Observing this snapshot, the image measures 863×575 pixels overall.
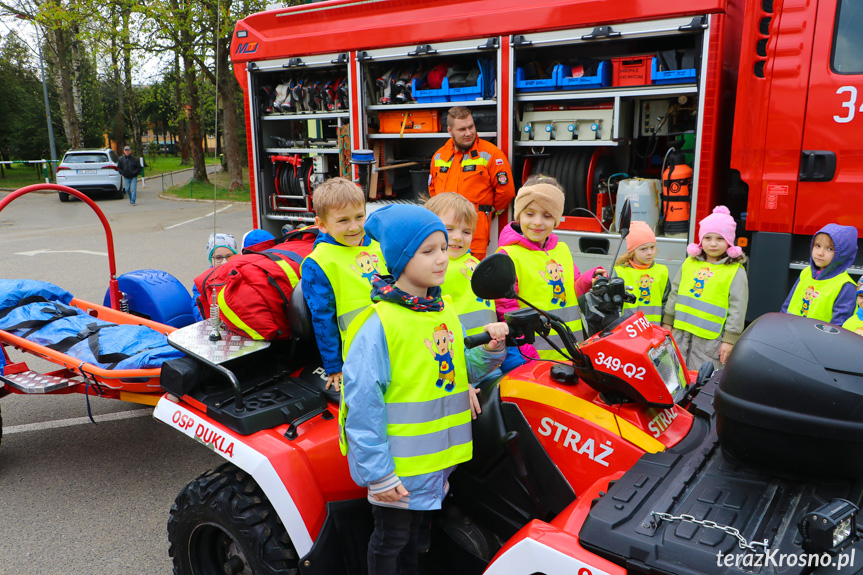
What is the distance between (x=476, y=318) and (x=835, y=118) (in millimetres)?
2853

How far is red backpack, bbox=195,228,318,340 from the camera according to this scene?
2.56 metres

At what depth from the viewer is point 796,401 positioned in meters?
1.48

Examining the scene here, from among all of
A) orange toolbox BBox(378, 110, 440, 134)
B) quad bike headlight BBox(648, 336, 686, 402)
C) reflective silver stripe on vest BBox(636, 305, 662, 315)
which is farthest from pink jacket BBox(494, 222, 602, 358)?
orange toolbox BBox(378, 110, 440, 134)

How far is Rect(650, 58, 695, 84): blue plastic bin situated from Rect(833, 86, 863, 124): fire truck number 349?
99 cm

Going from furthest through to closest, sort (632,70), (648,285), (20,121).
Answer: (20,121) → (632,70) → (648,285)

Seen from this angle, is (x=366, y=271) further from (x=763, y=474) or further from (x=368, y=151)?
(x=368, y=151)

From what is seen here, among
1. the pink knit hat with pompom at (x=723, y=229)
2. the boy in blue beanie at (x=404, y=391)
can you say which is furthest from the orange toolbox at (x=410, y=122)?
the boy in blue beanie at (x=404, y=391)

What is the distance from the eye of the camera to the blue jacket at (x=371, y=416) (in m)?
1.83

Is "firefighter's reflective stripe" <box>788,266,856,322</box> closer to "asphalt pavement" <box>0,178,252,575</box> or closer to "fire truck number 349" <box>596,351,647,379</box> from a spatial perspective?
"fire truck number 349" <box>596,351,647,379</box>

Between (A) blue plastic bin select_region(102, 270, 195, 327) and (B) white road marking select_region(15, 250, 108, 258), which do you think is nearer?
(A) blue plastic bin select_region(102, 270, 195, 327)

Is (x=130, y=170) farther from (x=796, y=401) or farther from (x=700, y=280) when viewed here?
(x=796, y=401)

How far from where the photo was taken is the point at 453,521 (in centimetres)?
219

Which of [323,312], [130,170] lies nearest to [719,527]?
[323,312]

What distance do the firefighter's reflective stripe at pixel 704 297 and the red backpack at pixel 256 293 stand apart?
7.62 feet
